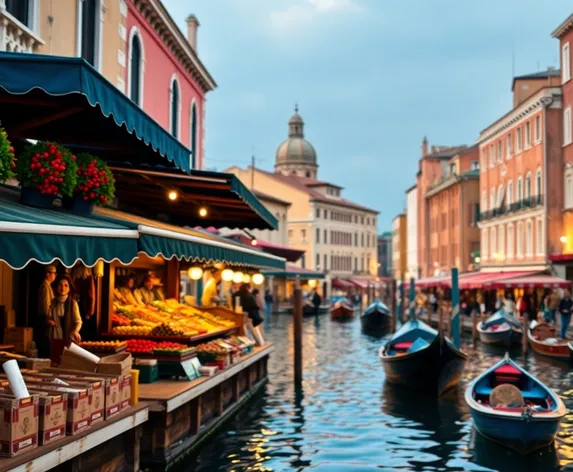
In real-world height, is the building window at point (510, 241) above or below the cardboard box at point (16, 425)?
above

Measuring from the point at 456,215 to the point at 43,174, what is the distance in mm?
57413

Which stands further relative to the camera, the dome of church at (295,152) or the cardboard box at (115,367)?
the dome of church at (295,152)

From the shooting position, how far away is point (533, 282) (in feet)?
113

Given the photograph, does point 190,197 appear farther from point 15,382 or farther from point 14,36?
point 15,382

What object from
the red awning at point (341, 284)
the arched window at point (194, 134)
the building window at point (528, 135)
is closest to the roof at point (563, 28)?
the building window at point (528, 135)

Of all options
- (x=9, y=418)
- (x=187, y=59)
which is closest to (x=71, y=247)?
(x=9, y=418)

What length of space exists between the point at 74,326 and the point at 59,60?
164 inches

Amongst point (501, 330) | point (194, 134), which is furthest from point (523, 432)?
point (194, 134)

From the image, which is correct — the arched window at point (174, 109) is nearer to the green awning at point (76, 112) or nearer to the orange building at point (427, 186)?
the green awning at point (76, 112)

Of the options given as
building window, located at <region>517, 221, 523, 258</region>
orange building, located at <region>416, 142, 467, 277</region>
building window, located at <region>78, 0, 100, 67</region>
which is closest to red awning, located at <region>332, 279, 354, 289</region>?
orange building, located at <region>416, 142, 467, 277</region>

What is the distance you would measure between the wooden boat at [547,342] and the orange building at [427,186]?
153 feet

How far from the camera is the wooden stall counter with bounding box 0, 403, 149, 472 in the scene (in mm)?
6297

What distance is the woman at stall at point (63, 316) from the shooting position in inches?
404

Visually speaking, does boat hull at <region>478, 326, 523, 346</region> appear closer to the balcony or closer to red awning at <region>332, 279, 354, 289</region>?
the balcony
